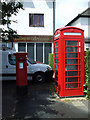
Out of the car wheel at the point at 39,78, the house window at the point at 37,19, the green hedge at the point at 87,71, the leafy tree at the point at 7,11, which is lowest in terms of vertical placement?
the car wheel at the point at 39,78

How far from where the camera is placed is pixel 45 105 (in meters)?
4.97

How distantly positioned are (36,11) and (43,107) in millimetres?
13411

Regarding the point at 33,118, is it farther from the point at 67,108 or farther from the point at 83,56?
the point at 83,56

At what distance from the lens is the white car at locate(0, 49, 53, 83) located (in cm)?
834

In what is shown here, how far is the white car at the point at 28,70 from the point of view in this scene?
834 cm

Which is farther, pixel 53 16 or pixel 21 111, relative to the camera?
pixel 53 16

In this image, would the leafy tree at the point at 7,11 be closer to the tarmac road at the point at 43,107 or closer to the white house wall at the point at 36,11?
the tarmac road at the point at 43,107

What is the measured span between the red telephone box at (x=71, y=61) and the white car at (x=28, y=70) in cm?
295

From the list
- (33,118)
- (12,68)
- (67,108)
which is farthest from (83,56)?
(12,68)

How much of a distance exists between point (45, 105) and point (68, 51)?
2287 mm

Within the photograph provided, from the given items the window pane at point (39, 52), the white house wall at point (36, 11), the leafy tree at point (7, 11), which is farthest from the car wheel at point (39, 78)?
the white house wall at point (36, 11)

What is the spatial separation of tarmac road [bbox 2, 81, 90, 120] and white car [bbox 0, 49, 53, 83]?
2.44m

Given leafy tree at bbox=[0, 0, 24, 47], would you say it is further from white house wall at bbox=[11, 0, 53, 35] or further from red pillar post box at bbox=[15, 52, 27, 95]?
white house wall at bbox=[11, 0, 53, 35]

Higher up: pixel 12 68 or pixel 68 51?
pixel 68 51
